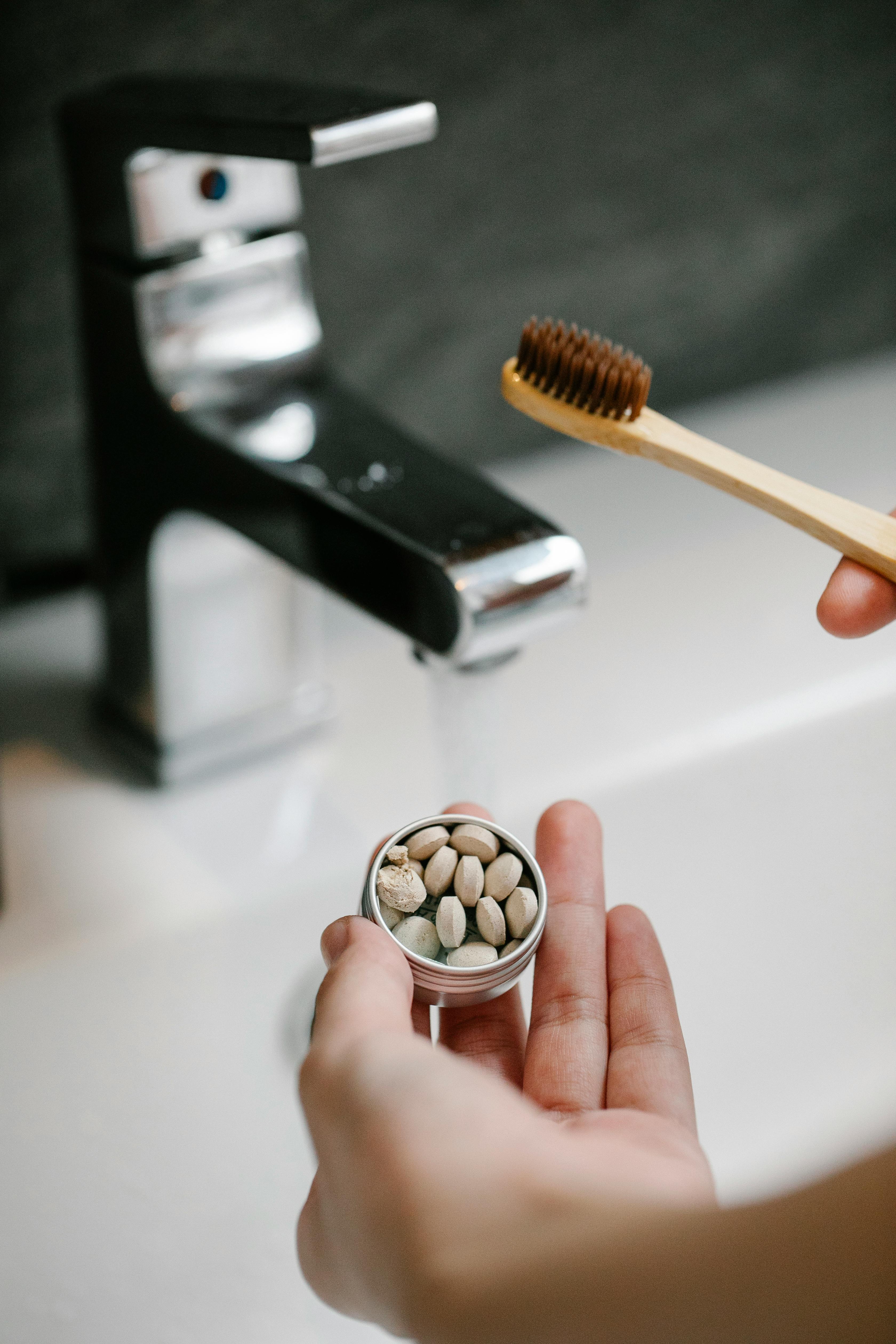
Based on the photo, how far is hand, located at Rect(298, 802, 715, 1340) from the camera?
0.23 metres

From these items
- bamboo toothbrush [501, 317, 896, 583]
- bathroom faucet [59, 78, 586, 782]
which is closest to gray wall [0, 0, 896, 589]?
bathroom faucet [59, 78, 586, 782]

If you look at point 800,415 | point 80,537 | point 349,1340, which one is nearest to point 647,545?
point 800,415

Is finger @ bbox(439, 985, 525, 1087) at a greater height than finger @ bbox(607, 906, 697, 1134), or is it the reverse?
finger @ bbox(607, 906, 697, 1134)

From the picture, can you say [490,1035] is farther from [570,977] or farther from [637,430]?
[637,430]

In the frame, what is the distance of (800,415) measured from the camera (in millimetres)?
705

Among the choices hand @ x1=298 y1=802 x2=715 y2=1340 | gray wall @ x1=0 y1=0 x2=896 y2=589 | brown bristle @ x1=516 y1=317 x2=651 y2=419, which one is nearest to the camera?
hand @ x1=298 y1=802 x2=715 y2=1340

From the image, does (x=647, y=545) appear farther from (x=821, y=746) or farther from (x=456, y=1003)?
(x=456, y=1003)

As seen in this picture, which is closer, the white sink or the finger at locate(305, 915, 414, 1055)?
the finger at locate(305, 915, 414, 1055)

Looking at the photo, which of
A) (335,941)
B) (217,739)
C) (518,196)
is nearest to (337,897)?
(217,739)

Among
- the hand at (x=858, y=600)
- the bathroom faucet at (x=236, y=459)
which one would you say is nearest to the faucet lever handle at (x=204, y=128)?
the bathroom faucet at (x=236, y=459)

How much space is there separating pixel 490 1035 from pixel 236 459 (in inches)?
8.2

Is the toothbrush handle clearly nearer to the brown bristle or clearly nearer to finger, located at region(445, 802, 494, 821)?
the brown bristle

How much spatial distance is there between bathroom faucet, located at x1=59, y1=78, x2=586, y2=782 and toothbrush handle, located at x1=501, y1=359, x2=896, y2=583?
5 cm

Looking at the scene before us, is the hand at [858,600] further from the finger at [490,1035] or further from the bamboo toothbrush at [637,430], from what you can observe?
the finger at [490,1035]
